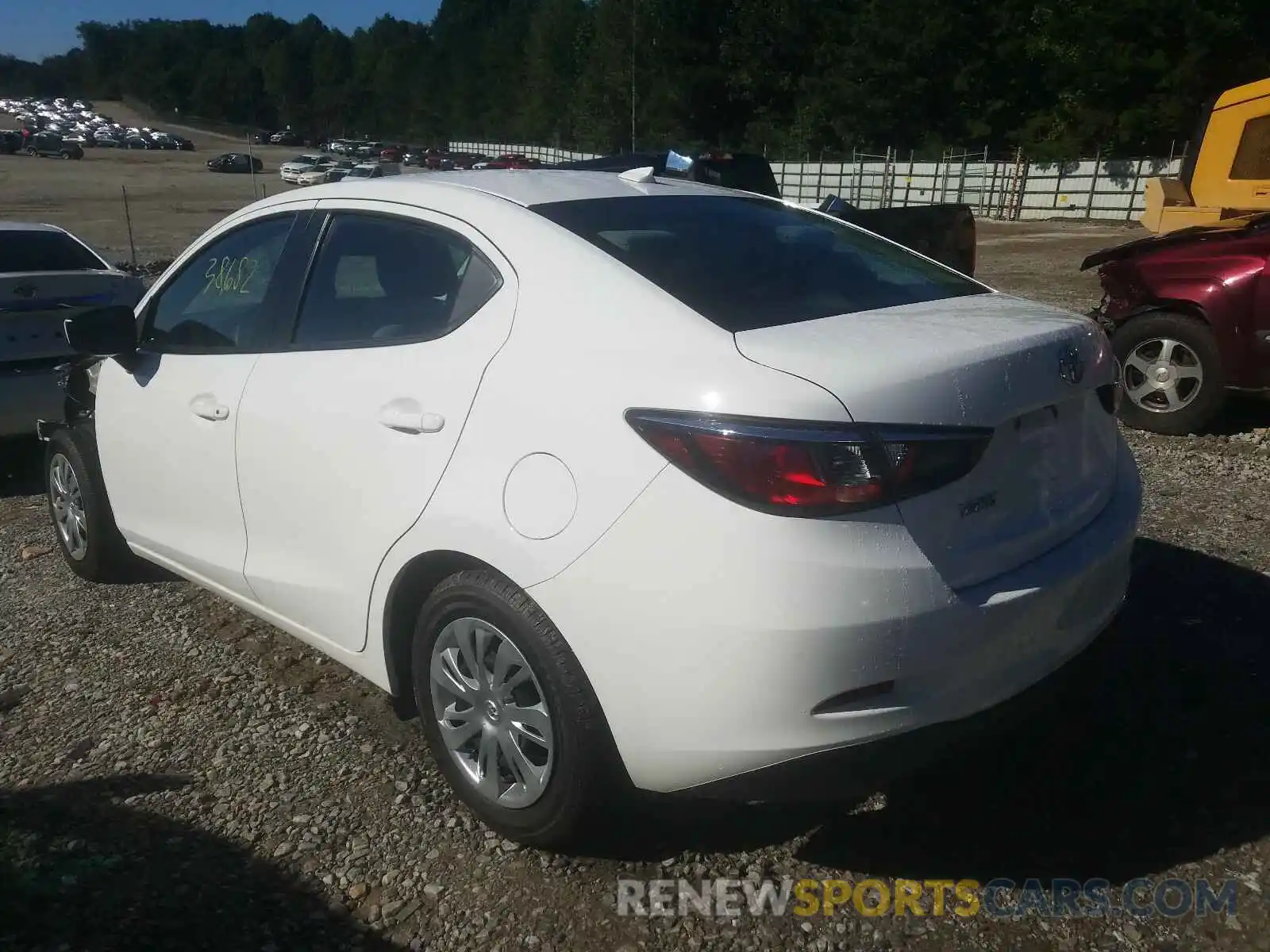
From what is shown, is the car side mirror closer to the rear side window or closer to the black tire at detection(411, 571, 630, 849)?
the rear side window

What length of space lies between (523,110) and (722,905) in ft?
310

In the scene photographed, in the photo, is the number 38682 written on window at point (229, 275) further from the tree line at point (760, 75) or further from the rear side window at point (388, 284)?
the tree line at point (760, 75)

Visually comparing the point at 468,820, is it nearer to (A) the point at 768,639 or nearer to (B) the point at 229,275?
(A) the point at 768,639

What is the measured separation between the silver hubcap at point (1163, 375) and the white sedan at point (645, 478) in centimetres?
398

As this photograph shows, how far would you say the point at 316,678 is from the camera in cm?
386

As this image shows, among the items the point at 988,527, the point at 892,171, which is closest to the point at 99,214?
the point at 892,171

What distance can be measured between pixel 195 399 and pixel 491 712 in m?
1.59

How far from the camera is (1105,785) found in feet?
10.0

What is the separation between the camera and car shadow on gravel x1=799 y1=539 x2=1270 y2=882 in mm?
2760

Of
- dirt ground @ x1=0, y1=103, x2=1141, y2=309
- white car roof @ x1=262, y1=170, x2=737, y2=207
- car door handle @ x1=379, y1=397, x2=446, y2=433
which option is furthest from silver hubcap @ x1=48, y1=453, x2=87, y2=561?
dirt ground @ x1=0, y1=103, x2=1141, y2=309

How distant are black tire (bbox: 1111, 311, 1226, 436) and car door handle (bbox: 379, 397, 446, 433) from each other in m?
5.04

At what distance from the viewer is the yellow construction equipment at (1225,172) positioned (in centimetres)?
1025

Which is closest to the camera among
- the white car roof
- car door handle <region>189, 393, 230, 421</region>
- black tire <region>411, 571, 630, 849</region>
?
black tire <region>411, 571, 630, 849</region>

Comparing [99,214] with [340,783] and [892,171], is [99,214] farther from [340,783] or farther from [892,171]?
[340,783]
